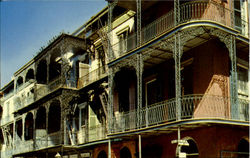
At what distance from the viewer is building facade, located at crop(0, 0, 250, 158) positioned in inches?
535

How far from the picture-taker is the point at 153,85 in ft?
57.1

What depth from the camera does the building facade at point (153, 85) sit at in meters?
13.6

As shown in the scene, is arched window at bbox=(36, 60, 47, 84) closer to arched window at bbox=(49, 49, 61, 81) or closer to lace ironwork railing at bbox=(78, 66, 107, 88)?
arched window at bbox=(49, 49, 61, 81)

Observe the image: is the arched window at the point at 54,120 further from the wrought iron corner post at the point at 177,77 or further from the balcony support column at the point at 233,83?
the balcony support column at the point at 233,83

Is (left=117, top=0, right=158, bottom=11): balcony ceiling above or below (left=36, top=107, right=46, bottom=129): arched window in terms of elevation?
above

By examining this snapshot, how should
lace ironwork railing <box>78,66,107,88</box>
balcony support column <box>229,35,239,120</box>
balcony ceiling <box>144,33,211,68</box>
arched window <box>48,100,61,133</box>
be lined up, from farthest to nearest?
arched window <box>48,100,61,133</box>, lace ironwork railing <box>78,66,107,88</box>, balcony ceiling <box>144,33,211,68</box>, balcony support column <box>229,35,239,120</box>

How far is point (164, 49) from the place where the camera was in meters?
15.6

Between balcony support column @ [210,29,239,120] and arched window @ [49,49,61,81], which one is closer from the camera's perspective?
balcony support column @ [210,29,239,120]

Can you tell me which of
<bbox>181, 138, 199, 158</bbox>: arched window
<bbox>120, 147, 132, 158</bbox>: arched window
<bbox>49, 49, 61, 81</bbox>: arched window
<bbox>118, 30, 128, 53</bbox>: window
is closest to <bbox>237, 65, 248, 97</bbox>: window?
<bbox>181, 138, 199, 158</bbox>: arched window

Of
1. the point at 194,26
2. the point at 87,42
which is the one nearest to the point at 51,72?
the point at 87,42

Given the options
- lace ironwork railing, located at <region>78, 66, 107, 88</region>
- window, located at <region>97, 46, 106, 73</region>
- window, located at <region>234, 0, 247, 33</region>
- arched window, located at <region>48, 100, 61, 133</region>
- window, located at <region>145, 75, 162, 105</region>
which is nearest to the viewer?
window, located at <region>234, 0, 247, 33</region>

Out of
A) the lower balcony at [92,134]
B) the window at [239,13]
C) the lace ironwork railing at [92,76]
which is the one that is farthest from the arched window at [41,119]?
the window at [239,13]

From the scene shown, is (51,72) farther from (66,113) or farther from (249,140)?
(249,140)

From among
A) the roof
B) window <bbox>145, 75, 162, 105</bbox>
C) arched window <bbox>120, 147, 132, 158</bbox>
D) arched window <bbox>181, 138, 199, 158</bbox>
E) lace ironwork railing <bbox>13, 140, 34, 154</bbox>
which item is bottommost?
lace ironwork railing <bbox>13, 140, 34, 154</bbox>
